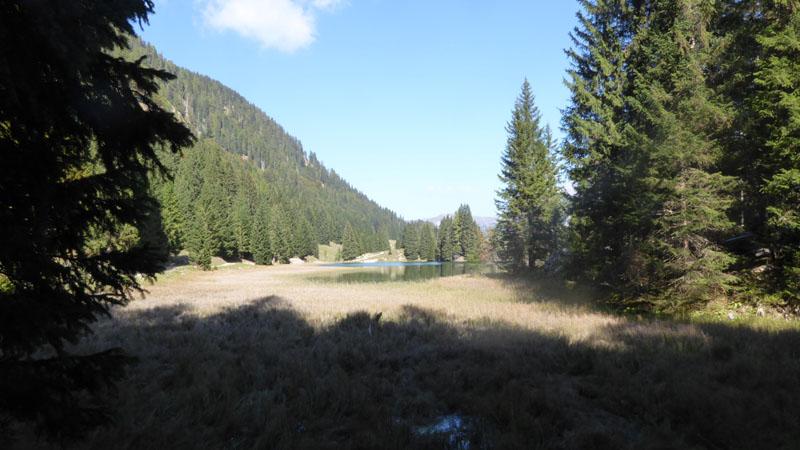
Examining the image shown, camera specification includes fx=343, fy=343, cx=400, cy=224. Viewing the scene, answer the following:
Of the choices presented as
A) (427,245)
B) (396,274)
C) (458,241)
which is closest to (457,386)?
(396,274)

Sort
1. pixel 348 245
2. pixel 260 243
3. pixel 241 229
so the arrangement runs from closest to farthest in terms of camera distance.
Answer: pixel 241 229, pixel 260 243, pixel 348 245

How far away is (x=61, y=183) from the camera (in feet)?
9.12

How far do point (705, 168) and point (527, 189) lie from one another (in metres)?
21.8

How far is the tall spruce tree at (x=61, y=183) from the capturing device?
219 cm

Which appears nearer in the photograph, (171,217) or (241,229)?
(171,217)

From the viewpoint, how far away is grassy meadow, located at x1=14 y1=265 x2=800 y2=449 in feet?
13.8

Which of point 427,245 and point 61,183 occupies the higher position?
point 427,245

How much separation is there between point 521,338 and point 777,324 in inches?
268

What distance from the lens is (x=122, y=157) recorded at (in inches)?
123

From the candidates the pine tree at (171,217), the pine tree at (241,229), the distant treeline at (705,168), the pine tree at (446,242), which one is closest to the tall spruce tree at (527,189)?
the distant treeline at (705,168)

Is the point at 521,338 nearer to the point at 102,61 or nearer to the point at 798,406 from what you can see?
the point at 798,406

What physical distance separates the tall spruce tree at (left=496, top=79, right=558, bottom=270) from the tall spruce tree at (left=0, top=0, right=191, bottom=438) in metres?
32.4

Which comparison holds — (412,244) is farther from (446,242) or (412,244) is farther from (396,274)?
(396,274)

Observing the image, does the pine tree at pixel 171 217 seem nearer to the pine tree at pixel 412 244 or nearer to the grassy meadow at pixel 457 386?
the grassy meadow at pixel 457 386
